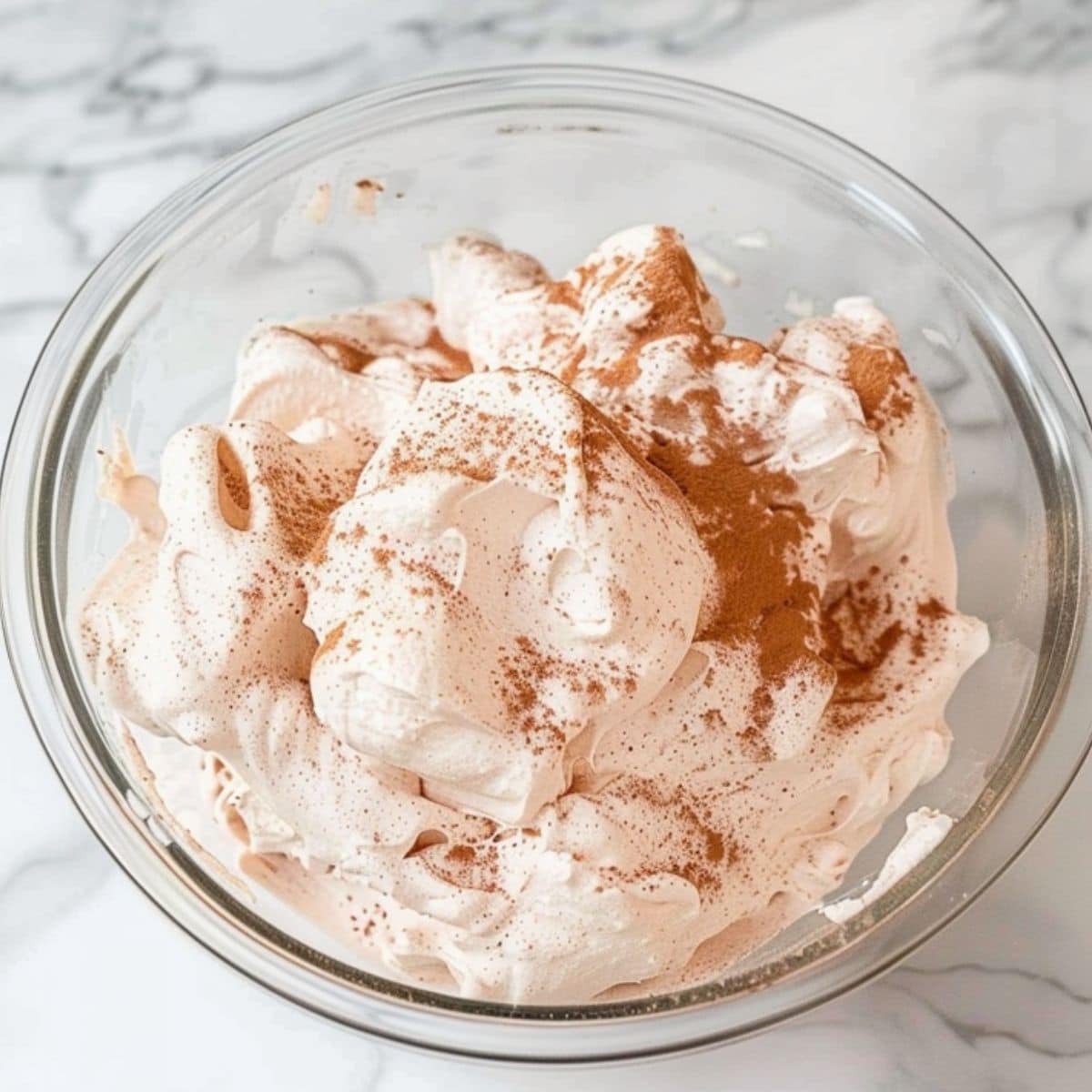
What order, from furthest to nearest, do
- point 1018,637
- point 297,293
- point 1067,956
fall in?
point 297,293 < point 1067,956 < point 1018,637

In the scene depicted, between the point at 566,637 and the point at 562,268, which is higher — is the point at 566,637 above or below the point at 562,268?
below

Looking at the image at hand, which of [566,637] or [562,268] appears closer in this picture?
[566,637]

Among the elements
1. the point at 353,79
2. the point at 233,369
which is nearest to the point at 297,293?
the point at 233,369

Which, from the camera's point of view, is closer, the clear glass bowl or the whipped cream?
the whipped cream

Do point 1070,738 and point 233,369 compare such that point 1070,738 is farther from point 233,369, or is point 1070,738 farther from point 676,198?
point 233,369

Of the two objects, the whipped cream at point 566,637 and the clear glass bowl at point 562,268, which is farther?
the clear glass bowl at point 562,268
